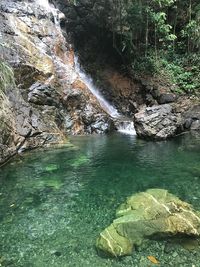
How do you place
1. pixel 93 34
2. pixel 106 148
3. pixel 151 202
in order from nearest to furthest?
pixel 151 202
pixel 106 148
pixel 93 34

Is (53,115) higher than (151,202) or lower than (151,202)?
higher

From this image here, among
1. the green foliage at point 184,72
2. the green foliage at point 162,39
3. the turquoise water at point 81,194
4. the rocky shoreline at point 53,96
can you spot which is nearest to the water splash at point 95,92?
the rocky shoreline at point 53,96

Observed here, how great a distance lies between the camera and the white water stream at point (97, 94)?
17.6 metres

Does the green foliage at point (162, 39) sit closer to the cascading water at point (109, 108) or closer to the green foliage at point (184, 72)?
the green foliage at point (184, 72)

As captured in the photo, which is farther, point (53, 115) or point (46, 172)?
point (53, 115)

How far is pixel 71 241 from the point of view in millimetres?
5355

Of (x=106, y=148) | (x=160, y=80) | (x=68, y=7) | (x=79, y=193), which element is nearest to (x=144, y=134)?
(x=106, y=148)

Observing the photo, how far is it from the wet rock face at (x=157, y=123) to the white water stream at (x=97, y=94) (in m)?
1.74

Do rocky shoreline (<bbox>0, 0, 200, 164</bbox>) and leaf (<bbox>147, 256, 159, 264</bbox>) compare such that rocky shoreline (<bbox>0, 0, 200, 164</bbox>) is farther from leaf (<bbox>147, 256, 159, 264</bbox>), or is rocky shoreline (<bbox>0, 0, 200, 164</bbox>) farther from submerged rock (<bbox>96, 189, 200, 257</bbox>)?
leaf (<bbox>147, 256, 159, 264</bbox>)

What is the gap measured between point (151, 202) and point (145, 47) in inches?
674

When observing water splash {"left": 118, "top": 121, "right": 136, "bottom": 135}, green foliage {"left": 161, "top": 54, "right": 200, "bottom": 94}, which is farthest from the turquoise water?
green foliage {"left": 161, "top": 54, "right": 200, "bottom": 94}

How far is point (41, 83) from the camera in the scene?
51.6ft

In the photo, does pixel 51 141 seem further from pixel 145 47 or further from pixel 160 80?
pixel 145 47

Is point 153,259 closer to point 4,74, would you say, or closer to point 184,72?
point 4,74
